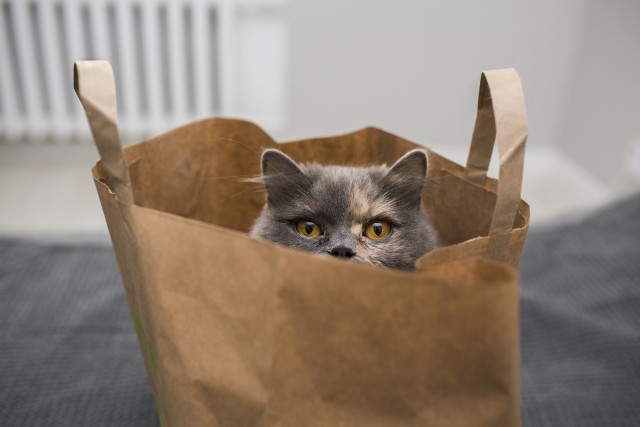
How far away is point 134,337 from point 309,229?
0.58 meters

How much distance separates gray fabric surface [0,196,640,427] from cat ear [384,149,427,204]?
0.49 metres

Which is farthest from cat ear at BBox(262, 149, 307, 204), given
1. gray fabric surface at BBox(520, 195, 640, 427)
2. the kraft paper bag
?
gray fabric surface at BBox(520, 195, 640, 427)

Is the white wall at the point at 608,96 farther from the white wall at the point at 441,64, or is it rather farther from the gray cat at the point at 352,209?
the gray cat at the point at 352,209

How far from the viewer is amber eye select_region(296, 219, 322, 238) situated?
2.84 feet

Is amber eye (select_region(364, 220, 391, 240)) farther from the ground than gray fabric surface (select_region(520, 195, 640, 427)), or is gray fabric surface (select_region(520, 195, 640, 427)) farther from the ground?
amber eye (select_region(364, 220, 391, 240))

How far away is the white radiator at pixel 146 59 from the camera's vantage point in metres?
2.62

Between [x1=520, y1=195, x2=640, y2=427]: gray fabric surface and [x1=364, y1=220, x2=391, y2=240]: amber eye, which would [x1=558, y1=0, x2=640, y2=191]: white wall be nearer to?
[x1=520, y1=195, x2=640, y2=427]: gray fabric surface

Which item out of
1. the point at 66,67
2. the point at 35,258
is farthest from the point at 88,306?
the point at 66,67

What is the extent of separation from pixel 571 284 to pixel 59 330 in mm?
1263

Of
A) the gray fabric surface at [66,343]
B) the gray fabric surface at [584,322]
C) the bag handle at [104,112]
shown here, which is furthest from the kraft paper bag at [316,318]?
the gray fabric surface at [584,322]

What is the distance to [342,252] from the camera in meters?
0.77

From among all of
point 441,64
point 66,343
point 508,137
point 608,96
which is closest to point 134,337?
point 66,343

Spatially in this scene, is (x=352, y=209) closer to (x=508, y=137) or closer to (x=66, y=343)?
(x=508, y=137)

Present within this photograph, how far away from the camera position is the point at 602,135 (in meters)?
2.56
